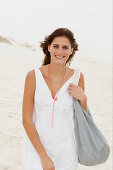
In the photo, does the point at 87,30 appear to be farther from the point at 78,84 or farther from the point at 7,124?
the point at 78,84

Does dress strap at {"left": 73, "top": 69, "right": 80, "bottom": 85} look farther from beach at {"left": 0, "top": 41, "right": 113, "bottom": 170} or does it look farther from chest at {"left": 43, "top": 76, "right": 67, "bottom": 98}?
beach at {"left": 0, "top": 41, "right": 113, "bottom": 170}

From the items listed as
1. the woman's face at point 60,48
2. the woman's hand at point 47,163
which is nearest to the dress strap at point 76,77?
the woman's face at point 60,48

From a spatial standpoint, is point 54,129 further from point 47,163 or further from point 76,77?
point 76,77

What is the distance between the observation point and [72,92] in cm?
241

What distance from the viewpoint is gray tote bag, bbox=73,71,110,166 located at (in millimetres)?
2408

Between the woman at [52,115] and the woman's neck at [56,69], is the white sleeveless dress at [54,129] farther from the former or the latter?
the woman's neck at [56,69]

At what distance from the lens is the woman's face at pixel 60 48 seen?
2.46m

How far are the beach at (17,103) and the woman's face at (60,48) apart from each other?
94.5 inches

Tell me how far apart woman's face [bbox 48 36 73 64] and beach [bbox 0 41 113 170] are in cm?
240

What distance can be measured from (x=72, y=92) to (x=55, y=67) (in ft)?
0.93

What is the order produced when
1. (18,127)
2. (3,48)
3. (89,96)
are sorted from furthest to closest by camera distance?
(3,48) < (89,96) < (18,127)

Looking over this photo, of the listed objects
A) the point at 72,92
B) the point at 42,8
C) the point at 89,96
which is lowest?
the point at 89,96

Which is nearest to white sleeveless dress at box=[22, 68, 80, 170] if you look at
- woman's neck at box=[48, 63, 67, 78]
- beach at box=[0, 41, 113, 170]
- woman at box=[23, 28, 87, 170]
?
woman at box=[23, 28, 87, 170]

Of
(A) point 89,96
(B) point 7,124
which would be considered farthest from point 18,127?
(A) point 89,96
